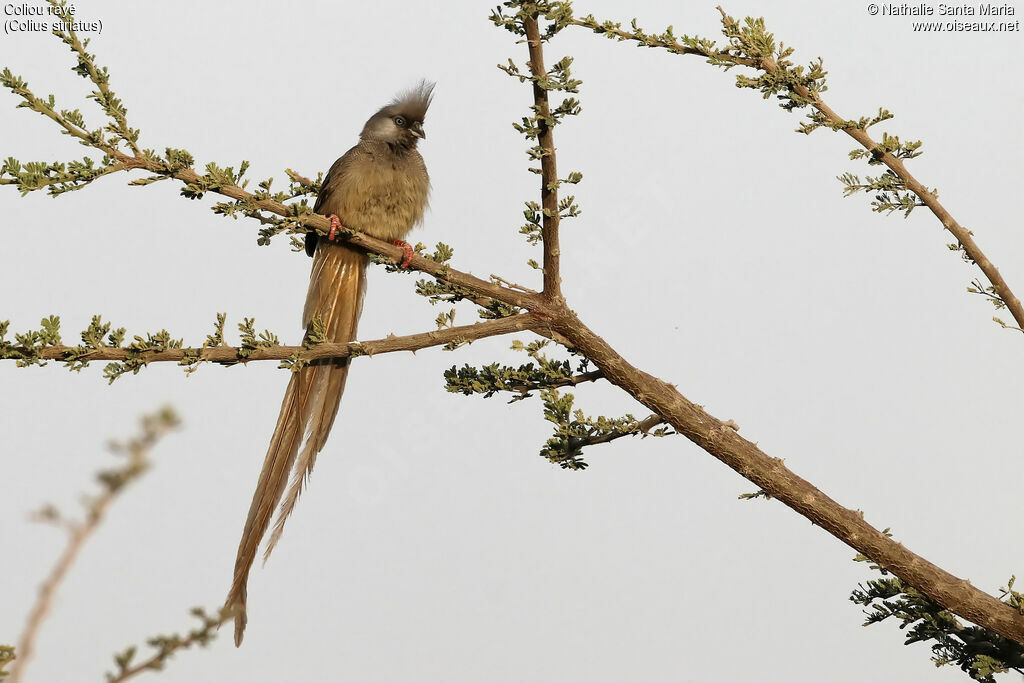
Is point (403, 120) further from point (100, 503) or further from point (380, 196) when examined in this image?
point (100, 503)

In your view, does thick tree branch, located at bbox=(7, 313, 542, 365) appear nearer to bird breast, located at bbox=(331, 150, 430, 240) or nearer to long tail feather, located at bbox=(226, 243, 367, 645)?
long tail feather, located at bbox=(226, 243, 367, 645)

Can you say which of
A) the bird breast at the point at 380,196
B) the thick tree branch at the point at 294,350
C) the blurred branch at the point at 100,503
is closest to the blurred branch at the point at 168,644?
the blurred branch at the point at 100,503

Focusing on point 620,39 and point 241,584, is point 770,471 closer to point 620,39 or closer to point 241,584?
point 620,39

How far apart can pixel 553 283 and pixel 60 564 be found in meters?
2.75

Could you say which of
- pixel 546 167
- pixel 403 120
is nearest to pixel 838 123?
pixel 546 167

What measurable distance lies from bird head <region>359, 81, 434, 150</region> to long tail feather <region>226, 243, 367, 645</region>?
30.8 inches

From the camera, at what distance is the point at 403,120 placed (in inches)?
198

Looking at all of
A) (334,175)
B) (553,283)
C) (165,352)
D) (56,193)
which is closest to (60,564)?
(165,352)

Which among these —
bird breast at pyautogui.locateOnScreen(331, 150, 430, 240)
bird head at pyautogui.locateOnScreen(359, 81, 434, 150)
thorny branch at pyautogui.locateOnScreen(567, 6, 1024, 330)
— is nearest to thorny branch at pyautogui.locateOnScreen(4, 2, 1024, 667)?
thorny branch at pyautogui.locateOnScreen(567, 6, 1024, 330)

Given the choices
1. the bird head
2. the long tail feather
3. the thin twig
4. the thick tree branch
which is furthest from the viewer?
the bird head

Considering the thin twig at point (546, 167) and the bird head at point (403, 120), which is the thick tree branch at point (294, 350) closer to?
the thin twig at point (546, 167)

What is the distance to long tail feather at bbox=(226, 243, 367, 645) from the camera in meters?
3.46

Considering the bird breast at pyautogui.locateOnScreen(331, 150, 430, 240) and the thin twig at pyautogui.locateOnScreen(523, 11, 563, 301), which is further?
the bird breast at pyautogui.locateOnScreen(331, 150, 430, 240)

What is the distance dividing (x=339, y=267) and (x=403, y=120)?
1013 millimetres
